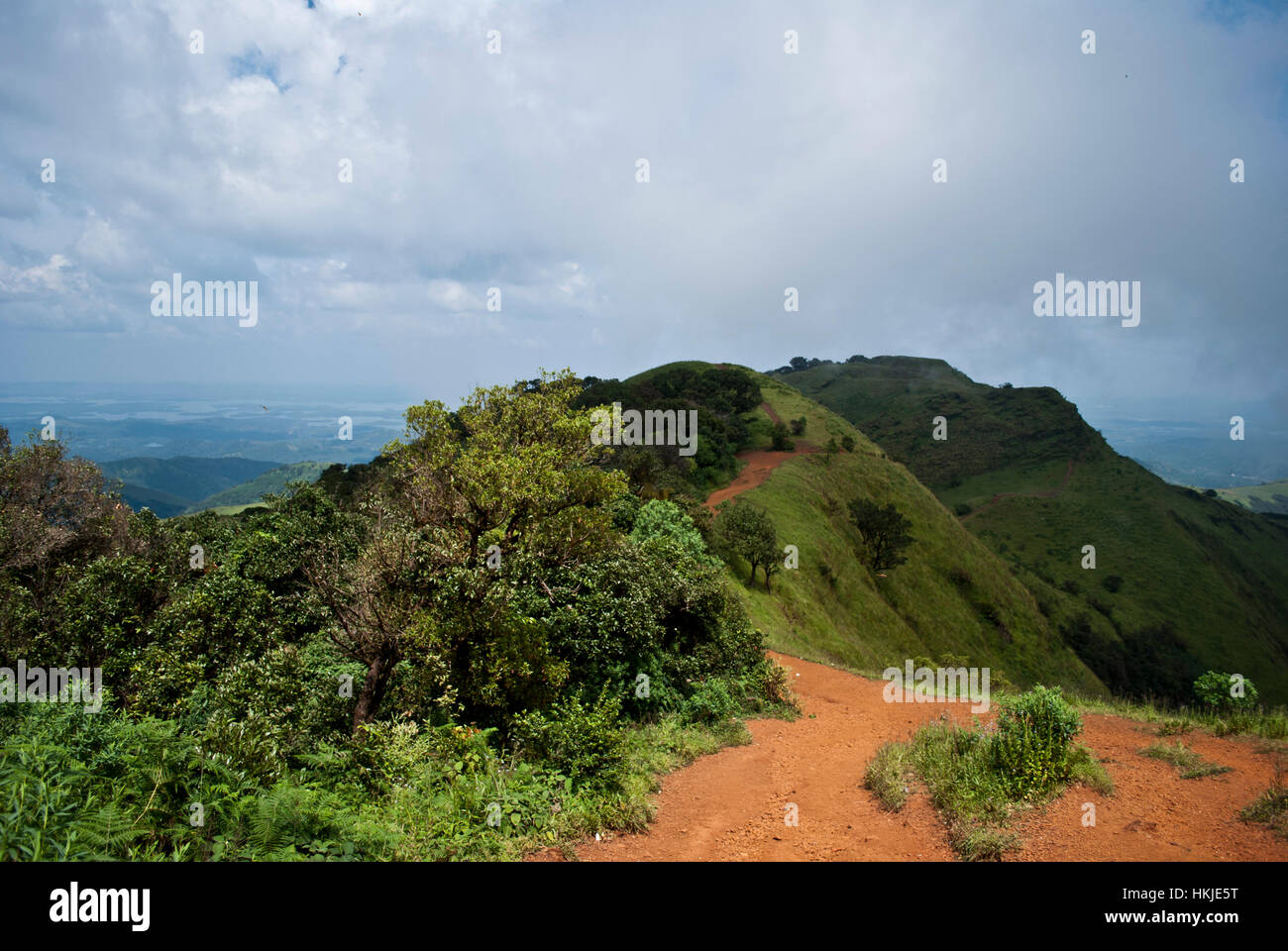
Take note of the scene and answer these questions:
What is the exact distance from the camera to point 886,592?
151 ft

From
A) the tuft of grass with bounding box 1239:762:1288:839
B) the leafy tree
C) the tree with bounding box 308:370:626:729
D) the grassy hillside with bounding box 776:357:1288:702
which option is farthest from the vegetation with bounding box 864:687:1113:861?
the grassy hillside with bounding box 776:357:1288:702

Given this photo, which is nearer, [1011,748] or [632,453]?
[1011,748]

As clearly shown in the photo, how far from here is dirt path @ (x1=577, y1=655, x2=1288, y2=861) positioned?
6.75 metres

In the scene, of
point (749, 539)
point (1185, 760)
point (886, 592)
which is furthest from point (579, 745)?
point (886, 592)

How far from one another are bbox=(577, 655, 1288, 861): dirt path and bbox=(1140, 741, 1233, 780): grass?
144 mm

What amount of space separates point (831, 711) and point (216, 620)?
14.0m

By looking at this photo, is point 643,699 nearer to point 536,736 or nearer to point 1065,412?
point 536,736

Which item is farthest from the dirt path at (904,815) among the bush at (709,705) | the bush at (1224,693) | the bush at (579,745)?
the bush at (709,705)

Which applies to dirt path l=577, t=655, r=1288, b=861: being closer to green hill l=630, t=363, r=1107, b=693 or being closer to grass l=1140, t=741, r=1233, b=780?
grass l=1140, t=741, r=1233, b=780

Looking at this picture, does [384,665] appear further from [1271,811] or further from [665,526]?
[665,526]

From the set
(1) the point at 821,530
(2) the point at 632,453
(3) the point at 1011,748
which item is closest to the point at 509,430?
(3) the point at 1011,748

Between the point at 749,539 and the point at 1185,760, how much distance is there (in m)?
22.9
